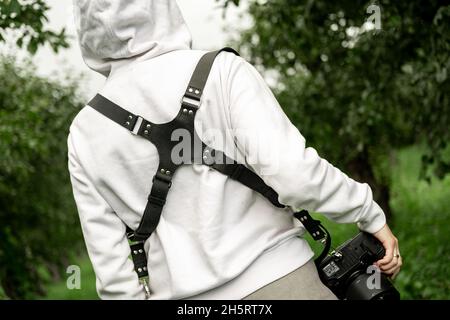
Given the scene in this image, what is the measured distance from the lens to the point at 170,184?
2.06m

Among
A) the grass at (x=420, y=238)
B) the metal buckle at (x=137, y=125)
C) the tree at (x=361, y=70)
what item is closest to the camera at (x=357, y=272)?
the metal buckle at (x=137, y=125)

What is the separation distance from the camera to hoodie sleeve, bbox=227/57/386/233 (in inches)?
76.6

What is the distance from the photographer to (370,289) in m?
2.12

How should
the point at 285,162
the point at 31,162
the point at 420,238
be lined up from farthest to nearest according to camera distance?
the point at 31,162
the point at 420,238
the point at 285,162

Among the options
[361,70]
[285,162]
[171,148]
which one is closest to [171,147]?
[171,148]

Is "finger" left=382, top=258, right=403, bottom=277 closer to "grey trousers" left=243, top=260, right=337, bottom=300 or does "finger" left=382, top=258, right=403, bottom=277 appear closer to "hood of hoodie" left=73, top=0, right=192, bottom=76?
"grey trousers" left=243, top=260, right=337, bottom=300

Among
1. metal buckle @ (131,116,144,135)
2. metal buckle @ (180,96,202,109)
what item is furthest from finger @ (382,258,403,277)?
metal buckle @ (131,116,144,135)

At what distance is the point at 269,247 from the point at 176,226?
288 mm

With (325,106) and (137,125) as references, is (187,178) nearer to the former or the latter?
(137,125)

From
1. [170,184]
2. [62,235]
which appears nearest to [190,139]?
[170,184]

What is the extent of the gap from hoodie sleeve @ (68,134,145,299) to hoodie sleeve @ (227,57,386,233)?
49cm

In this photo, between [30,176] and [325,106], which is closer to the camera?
[325,106]

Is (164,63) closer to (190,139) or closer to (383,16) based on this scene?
(190,139)

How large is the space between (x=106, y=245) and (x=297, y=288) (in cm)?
61
